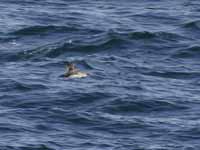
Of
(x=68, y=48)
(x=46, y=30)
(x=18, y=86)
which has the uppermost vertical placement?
(x=46, y=30)

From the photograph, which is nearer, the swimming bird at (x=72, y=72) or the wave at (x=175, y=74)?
the swimming bird at (x=72, y=72)

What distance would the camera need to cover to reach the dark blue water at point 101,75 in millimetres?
43125

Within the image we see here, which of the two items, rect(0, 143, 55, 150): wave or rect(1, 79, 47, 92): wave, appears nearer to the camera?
rect(0, 143, 55, 150): wave

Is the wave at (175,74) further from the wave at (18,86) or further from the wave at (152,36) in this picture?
the wave at (152,36)

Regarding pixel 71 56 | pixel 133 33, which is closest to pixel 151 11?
→ pixel 133 33

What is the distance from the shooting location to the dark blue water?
43.1 m

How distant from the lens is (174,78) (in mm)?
52000

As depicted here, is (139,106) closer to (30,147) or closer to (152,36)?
(30,147)

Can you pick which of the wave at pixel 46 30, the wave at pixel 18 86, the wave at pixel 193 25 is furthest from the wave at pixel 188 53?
the wave at pixel 18 86

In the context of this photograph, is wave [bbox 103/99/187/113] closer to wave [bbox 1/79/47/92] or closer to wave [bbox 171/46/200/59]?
wave [bbox 1/79/47/92]

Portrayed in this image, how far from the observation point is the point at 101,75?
52.0m

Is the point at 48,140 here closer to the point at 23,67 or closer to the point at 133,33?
the point at 23,67

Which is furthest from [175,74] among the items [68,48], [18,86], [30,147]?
[30,147]

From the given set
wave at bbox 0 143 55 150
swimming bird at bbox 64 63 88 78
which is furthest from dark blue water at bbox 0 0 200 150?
swimming bird at bbox 64 63 88 78
